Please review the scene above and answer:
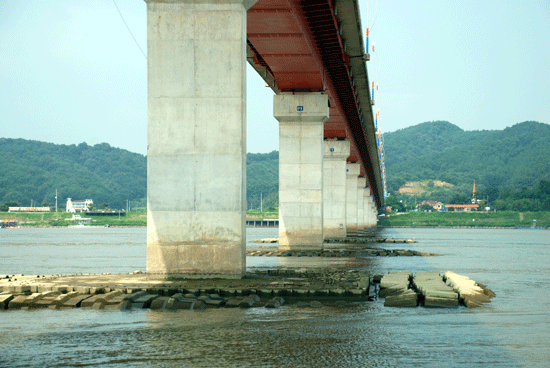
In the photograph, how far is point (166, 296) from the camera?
17062 millimetres

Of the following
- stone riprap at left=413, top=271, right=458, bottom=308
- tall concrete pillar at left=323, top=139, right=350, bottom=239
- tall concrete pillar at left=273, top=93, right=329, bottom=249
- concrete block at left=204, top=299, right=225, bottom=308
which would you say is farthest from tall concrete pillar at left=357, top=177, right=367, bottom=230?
concrete block at left=204, top=299, right=225, bottom=308

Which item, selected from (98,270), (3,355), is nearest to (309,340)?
(3,355)

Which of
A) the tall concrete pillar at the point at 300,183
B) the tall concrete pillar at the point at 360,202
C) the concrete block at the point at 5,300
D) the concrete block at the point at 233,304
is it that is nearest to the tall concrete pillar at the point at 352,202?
the tall concrete pillar at the point at 360,202

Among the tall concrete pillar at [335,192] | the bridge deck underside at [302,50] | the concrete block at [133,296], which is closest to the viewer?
the concrete block at [133,296]

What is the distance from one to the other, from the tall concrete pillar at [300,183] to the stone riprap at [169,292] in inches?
883

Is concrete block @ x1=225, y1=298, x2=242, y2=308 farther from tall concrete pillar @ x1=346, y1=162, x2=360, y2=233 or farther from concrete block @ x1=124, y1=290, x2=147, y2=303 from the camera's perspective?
tall concrete pillar @ x1=346, y1=162, x2=360, y2=233

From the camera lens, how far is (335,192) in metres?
64.8

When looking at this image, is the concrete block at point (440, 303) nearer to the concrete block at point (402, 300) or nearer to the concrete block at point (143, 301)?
the concrete block at point (402, 300)

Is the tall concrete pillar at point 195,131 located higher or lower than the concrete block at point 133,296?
higher

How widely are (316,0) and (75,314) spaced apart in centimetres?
1674

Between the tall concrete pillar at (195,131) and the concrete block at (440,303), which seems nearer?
the concrete block at (440,303)

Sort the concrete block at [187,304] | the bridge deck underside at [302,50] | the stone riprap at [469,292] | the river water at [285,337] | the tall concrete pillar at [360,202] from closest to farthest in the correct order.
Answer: the river water at [285,337] < the concrete block at [187,304] < the stone riprap at [469,292] < the bridge deck underside at [302,50] < the tall concrete pillar at [360,202]

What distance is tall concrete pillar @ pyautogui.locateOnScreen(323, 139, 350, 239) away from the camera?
212 feet

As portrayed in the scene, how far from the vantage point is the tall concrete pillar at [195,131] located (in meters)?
20.9
